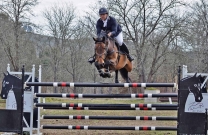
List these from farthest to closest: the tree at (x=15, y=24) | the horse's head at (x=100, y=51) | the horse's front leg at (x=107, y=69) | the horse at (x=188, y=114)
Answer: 1. the tree at (x=15, y=24)
2. the horse's front leg at (x=107, y=69)
3. the horse's head at (x=100, y=51)
4. the horse at (x=188, y=114)

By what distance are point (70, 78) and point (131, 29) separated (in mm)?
11609

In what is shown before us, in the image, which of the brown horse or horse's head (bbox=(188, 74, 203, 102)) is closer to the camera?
horse's head (bbox=(188, 74, 203, 102))

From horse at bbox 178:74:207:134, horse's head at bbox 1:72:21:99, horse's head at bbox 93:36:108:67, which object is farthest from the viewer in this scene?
horse's head at bbox 93:36:108:67

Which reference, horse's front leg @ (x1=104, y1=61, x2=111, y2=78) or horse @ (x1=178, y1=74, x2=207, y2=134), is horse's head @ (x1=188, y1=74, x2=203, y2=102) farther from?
horse's front leg @ (x1=104, y1=61, x2=111, y2=78)

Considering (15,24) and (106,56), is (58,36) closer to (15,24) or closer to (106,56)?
(15,24)

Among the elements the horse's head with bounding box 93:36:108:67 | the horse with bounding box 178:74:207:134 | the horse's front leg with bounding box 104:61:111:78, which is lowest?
the horse with bounding box 178:74:207:134

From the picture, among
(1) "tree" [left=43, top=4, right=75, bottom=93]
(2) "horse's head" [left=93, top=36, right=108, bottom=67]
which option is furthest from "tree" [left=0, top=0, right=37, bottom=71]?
(2) "horse's head" [left=93, top=36, right=108, bottom=67]

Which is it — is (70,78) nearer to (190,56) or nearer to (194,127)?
(190,56)

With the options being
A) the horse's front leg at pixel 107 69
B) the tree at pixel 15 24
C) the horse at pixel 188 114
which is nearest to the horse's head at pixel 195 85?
the horse at pixel 188 114

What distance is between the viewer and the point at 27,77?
7.61m

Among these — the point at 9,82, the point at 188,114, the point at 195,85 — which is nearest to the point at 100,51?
the point at 9,82

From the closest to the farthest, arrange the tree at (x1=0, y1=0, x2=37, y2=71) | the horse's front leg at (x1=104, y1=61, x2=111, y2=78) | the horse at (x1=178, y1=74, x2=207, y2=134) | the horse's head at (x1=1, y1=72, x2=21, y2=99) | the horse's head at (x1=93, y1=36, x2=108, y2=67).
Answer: the horse at (x1=178, y1=74, x2=207, y2=134)
the horse's head at (x1=1, y1=72, x2=21, y2=99)
the horse's head at (x1=93, y1=36, x2=108, y2=67)
the horse's front leg at (x1=104, y1=61, x2=111, y2=78)
the tree at (x1=0, y1=0, x2=37, y2=71)

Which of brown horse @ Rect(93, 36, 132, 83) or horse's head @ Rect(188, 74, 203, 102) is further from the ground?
brown horse @ Rect(93, 36, 132, 83)

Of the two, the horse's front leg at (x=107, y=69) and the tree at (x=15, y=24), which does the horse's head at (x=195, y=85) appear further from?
the tree at (x=15, y=24)
